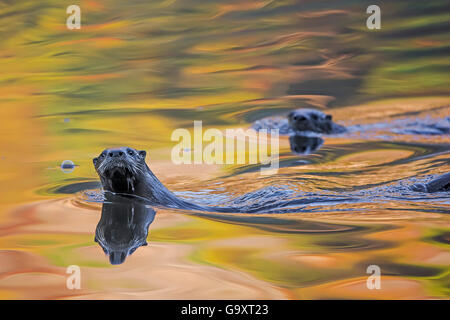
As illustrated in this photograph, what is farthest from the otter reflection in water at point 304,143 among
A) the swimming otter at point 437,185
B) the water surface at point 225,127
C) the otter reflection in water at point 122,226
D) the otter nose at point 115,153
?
the otter nose at point 115,153

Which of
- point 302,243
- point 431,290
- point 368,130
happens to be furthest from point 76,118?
point 431,290

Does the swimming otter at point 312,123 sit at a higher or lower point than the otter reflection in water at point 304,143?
higher

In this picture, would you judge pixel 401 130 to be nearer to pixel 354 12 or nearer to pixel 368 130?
pixel 368 130

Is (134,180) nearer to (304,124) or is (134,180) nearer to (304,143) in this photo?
(304,143)

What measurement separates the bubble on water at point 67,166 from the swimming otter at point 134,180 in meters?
1.21

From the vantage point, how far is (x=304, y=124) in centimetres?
912

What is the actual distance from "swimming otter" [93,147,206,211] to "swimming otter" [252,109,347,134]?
12.1 ft

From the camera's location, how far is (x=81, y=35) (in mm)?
13469

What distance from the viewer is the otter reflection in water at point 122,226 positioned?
4.38 metres

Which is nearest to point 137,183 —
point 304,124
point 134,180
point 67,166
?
Result: point 134,180

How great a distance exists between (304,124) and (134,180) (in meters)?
4.07

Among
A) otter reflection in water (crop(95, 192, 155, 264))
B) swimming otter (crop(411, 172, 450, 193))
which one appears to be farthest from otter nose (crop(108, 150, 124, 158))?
swimming otter (crop(411, 172, 450, 193))

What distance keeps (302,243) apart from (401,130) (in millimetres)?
5139

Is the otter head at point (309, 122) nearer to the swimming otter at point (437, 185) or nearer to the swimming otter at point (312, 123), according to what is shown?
the swimming otter at point (312, 123)
